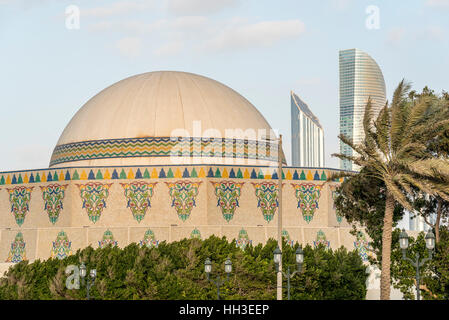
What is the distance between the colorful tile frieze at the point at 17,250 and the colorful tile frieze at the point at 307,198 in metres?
11.7

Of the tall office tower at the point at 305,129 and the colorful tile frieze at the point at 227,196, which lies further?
the tall office tower at the point at 305,129

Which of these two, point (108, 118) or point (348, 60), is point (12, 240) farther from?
point (348, 60)

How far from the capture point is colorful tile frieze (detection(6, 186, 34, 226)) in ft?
124

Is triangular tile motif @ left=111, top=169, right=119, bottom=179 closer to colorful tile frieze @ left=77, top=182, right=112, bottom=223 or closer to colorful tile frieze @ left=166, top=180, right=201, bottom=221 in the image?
colorful tile frieze @ left=77, top=182, right=112, bottom=223

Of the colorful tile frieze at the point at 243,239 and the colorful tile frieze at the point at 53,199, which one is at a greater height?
the colorful tile frieze at the point at 53,199

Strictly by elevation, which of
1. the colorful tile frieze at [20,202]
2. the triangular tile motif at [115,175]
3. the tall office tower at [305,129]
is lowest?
the colorful tile frieze at [20,202]

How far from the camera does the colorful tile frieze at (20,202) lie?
124 ft

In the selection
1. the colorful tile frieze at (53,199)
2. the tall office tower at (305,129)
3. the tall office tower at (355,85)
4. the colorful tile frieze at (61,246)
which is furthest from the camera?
the tall office tower at (355,85)

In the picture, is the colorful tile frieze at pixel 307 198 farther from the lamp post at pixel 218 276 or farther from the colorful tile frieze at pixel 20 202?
the colorful tile frieze at pixel 20 202

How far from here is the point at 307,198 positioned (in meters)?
36.6

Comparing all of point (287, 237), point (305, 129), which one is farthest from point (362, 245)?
point (305, 129)

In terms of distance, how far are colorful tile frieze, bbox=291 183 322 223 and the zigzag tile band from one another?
3.82 meters

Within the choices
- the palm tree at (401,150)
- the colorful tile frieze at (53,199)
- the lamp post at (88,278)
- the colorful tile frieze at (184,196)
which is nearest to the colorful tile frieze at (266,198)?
the colorful tile frieze at (184,196)

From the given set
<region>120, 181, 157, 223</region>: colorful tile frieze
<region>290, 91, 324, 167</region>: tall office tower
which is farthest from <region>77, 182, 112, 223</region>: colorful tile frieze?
<region>290, 91, 324, 167</region>: tall office tower
